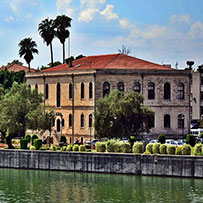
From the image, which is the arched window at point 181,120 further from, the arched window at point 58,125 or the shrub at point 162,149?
the shrub at point 162,149

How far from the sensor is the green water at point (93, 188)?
200ft

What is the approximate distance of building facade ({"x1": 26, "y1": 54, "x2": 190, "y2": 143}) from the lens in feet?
332

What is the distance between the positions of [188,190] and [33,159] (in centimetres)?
1831

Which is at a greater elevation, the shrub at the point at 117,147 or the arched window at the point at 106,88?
the arched window at the point at 106,88

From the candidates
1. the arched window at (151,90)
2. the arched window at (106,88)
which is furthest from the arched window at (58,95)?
the arched window at (151,90)

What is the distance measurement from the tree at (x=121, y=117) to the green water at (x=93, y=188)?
14.3m

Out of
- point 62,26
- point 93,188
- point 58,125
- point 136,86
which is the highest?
point 62,26

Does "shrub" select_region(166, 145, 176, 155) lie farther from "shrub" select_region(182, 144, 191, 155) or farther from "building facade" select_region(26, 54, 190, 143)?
"building facade" select_region(26, 54, 190, 143)

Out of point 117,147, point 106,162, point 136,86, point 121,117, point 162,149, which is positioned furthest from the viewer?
point 136,86

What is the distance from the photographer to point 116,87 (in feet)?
332

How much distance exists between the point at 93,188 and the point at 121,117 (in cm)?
2210

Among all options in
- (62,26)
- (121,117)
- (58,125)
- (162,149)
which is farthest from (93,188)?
(62,26)

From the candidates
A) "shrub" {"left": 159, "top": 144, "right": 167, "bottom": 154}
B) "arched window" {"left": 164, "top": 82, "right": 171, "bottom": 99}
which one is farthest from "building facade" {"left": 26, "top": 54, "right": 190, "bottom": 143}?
"shrub" {"left": 159, "top": 144, "right": 167, "bottom": 154}

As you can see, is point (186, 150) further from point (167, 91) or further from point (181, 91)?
point (181, 91)
